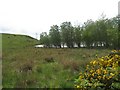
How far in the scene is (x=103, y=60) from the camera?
738cm

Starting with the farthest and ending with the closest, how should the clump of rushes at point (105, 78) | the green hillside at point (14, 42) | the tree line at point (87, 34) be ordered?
the green hillside at point (14, 42) → the tree line at point (87, 34) → the clump of rushes at point (105, 78)

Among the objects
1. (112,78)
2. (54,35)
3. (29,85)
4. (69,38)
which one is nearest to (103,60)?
(112,78)

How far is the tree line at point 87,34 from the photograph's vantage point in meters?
57.4

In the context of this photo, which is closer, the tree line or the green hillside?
the tree line

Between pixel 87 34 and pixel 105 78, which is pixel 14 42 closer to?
pixel 87 34

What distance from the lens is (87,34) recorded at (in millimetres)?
65562

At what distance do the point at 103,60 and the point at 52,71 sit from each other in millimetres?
6049

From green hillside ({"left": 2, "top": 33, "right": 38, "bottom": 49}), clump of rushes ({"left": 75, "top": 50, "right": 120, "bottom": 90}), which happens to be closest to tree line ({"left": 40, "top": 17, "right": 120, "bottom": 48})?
green hillside ({"left": 2, "top": 33, "right": 38, "bottom": 49})

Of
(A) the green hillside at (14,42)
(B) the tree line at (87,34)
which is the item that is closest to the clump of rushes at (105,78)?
(B) the tree line at (87,34)

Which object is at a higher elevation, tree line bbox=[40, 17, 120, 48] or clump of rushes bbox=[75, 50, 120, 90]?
tree line bbox=[40, 17, 120, 48]

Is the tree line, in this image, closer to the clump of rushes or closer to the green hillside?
the green hillside

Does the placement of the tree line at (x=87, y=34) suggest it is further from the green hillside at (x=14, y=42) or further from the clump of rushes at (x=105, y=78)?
the clump of rushes at (x=105, y=78)

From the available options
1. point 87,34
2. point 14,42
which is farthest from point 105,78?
point 14,42

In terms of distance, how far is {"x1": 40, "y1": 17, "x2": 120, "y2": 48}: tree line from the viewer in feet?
188
